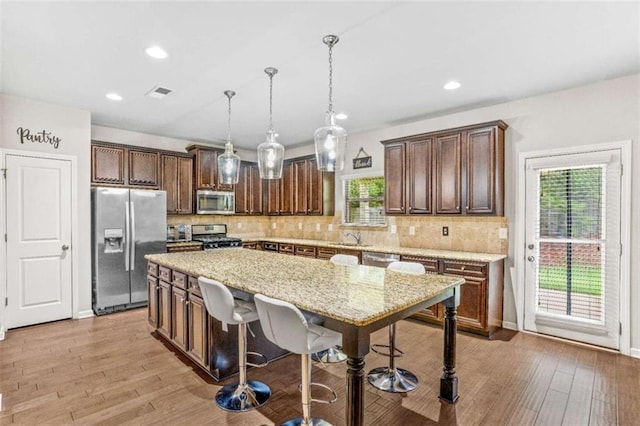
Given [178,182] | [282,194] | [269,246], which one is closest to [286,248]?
[269,246]

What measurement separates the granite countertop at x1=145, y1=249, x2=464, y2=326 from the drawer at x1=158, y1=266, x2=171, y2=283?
10cm

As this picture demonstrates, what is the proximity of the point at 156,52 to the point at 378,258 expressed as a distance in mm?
3329

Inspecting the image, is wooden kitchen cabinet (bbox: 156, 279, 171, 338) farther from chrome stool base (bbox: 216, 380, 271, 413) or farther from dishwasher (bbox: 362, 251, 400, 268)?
dishwasher (bbox: 362, 251, 400, 268)

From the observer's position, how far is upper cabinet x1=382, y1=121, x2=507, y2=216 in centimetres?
387

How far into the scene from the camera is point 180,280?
316cm

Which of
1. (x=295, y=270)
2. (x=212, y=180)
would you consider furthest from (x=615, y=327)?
(x=212, y=180)

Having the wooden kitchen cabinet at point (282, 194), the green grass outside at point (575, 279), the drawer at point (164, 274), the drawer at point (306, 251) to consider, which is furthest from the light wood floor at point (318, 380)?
the wooden kitchen cabinet at point (282, 194)

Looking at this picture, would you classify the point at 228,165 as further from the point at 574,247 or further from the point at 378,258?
the point at 574,247

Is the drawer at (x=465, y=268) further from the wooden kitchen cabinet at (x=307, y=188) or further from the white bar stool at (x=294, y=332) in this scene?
the wooden kitchen cabinet at (x=307, y=188)

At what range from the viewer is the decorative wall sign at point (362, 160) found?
17.9 ft

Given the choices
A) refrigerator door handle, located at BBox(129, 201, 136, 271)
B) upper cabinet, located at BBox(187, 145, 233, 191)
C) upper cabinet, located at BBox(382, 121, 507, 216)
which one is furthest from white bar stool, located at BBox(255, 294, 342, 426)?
upper cabinet, located at BBox(187, 145, 233, 191)

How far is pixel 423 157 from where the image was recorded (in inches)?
174

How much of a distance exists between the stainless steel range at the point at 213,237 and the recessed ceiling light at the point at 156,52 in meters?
3.30

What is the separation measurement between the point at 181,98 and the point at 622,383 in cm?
500
